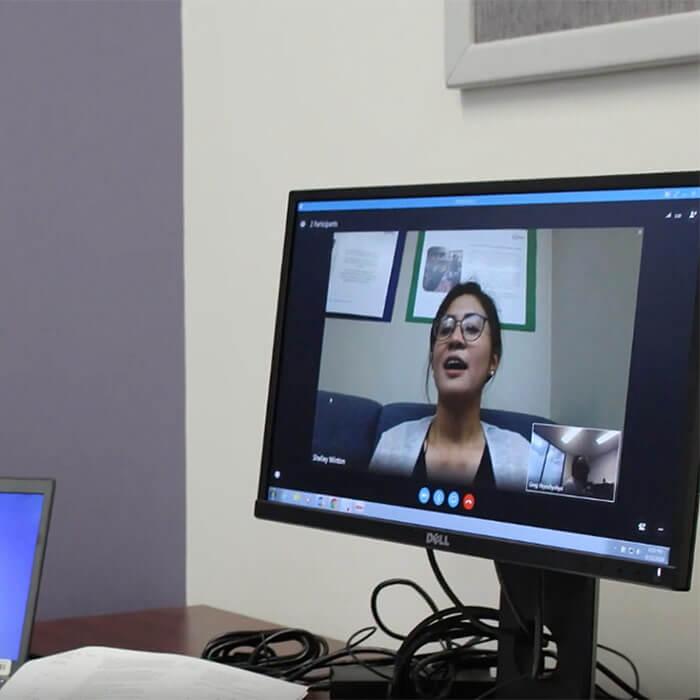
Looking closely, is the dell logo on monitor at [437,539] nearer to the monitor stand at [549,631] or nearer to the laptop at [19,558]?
the monitor stand at [549,631]

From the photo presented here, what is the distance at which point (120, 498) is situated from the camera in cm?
154

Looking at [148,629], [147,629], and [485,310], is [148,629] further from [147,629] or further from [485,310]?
[485,310]

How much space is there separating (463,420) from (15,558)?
443 mm

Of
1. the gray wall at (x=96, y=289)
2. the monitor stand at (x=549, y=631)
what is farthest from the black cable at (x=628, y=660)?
the gray wall at (x=96, y=289)

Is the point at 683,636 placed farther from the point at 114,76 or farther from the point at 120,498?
the point at 114,76

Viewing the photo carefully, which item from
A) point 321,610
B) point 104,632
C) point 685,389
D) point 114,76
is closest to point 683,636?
point 685,389

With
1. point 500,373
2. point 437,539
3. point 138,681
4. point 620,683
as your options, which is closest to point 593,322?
point 500,373

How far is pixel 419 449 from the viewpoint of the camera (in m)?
1.00

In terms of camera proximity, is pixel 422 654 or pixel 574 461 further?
pixel 422 654

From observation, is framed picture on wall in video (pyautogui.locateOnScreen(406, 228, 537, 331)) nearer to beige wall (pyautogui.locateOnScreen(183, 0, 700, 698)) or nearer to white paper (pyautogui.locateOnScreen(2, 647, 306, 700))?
beige wall (pyautogui.locateOnScreen(183, 0, 700, 698))

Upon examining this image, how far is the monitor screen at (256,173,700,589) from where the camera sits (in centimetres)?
88

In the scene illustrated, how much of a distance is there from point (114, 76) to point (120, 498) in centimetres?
51

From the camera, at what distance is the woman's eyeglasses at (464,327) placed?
3.21 feet

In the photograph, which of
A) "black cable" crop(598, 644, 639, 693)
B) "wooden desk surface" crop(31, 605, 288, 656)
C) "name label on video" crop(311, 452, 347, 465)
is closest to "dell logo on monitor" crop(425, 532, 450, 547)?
"name label on video" crop(311, 452, 347, 465)
